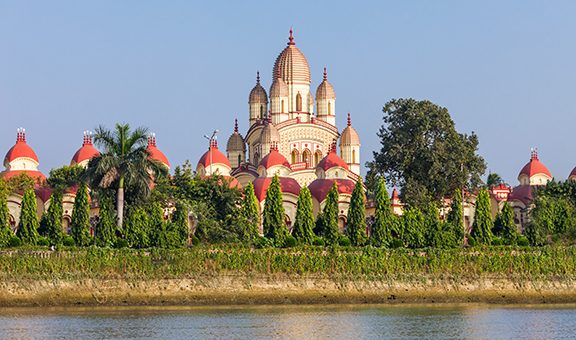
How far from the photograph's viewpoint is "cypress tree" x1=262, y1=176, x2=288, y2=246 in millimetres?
59094

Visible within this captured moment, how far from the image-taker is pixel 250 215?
61.2 m

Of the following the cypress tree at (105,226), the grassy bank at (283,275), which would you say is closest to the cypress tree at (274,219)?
the grassy bank at (283,275)

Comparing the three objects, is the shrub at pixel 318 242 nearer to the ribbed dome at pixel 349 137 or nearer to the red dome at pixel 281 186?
the red dome at pixel 281 186

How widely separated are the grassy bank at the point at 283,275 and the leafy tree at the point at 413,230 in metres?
2.64

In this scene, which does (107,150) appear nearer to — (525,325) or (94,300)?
(94,300)

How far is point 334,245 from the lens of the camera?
55500mm

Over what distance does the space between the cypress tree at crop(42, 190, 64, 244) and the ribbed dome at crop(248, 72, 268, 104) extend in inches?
1145

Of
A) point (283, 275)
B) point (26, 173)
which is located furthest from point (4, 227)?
point (26, 173)

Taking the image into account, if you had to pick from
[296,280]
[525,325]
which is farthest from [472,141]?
[525,325]

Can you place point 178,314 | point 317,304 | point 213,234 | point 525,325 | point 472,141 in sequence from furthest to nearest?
point 472,141
point 213,234
point 317,304
point 178,314
point 525,325

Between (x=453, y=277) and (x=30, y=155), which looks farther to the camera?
(x=30, y=155)

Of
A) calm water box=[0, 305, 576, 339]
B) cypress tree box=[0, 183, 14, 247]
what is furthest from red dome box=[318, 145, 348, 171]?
calm water box=[0, 305, 576, 339]

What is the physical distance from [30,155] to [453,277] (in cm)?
2945

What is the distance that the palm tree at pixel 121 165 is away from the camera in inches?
2154
